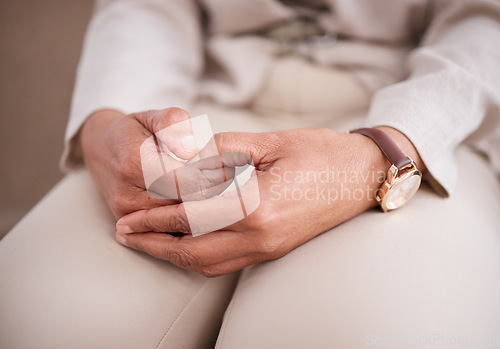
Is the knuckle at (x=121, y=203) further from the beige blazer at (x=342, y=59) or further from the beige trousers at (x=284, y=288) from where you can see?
the beige blazer at (x=342, y=59)

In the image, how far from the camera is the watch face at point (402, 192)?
433 mm

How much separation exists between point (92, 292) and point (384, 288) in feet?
1.17

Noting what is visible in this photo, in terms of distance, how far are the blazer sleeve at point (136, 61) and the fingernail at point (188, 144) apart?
10.6 inches

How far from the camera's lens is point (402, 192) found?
0.45 metres

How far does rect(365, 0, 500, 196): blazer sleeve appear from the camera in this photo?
0.48m

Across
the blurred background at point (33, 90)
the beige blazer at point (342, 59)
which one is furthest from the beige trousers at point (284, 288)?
the blurred background at point (33, 90)

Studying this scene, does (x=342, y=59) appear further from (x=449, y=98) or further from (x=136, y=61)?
(x=136, y=61)

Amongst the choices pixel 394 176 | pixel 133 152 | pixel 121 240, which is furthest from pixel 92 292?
pixel 394 176

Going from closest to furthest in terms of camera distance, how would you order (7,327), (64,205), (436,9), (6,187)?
(7,327)
(64,205)
(436,9)
(6,187)

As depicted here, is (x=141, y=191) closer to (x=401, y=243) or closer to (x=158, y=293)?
(x=158, y=293)

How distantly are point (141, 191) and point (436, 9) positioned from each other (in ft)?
2.30

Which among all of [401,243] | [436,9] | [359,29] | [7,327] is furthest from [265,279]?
[436,9]

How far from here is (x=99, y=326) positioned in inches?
15.3

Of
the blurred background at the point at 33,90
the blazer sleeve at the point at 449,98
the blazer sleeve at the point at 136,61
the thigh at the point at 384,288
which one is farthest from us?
the blurred background at the point at 33,90
